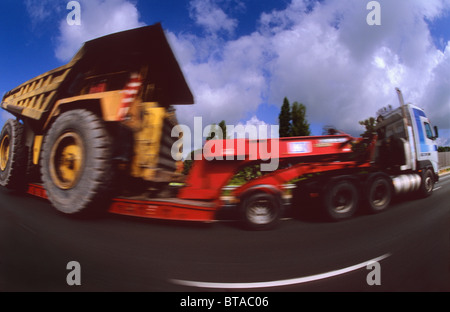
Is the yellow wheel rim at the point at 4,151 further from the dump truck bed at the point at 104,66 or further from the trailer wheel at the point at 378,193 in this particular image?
the trailer wheel at the point at 378,193

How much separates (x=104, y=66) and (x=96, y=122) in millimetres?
1008

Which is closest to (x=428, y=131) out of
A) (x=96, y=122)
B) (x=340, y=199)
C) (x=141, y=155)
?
(x=340, y=199)

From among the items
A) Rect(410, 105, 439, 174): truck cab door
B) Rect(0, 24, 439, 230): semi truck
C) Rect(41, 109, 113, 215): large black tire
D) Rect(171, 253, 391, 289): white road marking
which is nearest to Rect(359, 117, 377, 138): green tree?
Rect(0, 24, 439, 230): semi truck

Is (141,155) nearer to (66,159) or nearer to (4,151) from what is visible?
(66,159)

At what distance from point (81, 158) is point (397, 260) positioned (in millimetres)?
4313

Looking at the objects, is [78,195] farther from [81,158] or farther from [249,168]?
[249,168]

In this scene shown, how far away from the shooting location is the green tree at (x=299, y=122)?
2992 millimetres

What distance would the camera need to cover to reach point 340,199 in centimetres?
336

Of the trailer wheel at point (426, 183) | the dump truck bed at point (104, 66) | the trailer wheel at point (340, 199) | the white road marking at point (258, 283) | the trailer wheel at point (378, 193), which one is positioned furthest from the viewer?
the trailer wheel at point (426, 183)

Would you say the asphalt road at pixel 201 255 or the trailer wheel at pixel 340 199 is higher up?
the trailer wheel at pixel 340 199

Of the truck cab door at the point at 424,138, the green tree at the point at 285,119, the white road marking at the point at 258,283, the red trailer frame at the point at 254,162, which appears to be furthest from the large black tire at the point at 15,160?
the truck cab door at the point at 424,138

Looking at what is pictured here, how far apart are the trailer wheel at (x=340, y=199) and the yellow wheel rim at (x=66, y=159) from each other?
157 inches

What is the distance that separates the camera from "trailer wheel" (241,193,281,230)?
2863 mm

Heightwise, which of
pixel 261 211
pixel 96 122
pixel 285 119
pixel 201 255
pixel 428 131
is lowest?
pixel 201 255
